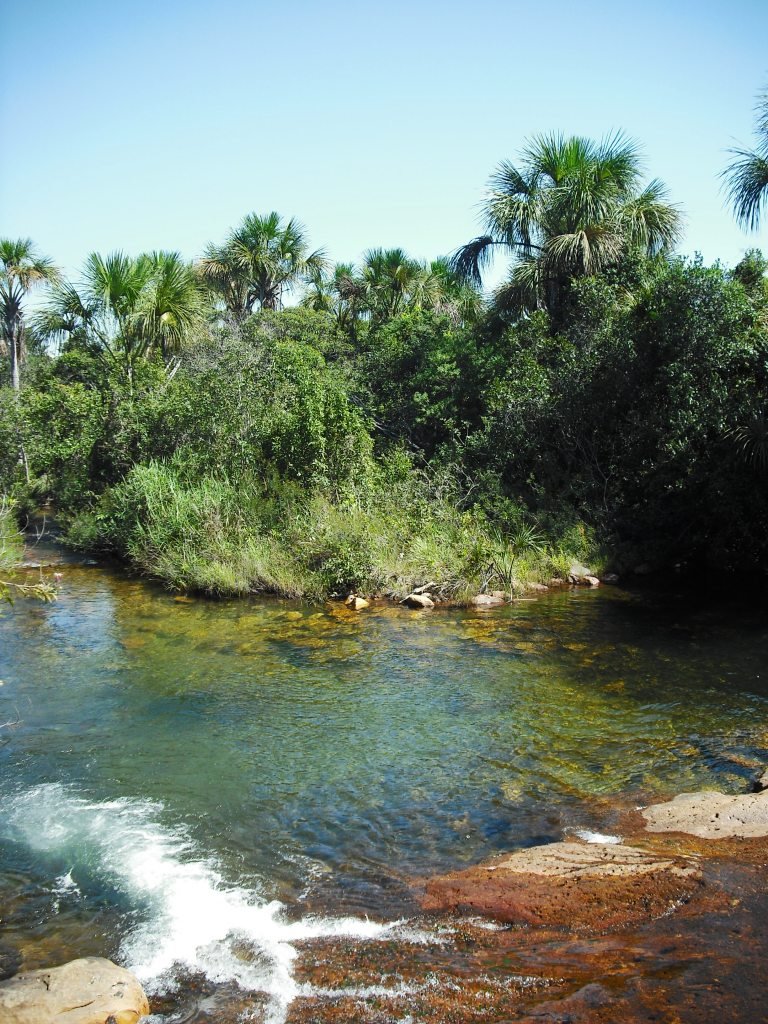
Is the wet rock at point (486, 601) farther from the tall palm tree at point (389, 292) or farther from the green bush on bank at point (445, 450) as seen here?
the tall palm tree at point (389, 292)

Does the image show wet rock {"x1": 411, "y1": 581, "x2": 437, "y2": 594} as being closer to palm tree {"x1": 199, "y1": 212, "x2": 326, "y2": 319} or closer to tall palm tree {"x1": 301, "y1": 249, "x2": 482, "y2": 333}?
tall palm tree {"x1": 301, "y1": 249, "x2": 482, "y2": 333}

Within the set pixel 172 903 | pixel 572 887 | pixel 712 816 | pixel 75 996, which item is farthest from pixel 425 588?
pixel 75 996

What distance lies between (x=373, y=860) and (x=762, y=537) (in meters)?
11.6

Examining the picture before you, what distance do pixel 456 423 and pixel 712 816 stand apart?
14.1 m

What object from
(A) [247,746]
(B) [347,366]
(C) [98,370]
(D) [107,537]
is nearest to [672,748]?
(A) [247,746]

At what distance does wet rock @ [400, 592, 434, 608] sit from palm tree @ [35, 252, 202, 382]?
34.8ft

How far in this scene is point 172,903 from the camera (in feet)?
17.1

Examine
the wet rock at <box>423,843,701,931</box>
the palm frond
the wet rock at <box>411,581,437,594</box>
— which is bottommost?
the wet rock at <box>423,843,701,931</box>

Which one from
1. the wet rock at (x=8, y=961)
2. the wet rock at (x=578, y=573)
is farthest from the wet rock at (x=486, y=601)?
the wet rock at (x=8, y=961)

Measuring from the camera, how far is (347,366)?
21328 millimetres

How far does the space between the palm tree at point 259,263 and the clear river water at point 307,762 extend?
19204mm

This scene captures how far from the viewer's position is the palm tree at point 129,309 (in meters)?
19.7

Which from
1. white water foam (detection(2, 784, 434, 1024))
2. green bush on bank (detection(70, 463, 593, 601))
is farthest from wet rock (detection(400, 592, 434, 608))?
white water foam (detection(2, 784, 434, 1024))

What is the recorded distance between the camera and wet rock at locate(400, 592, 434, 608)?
1342 cm
